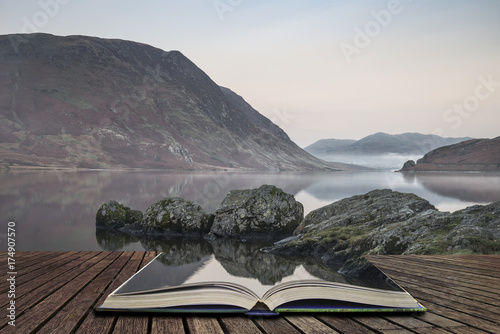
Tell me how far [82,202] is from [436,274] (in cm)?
3066

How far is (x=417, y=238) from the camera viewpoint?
9.70 m

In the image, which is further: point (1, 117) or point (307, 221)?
point (1, 117)

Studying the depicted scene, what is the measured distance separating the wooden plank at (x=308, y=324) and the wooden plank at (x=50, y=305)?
2280 mm

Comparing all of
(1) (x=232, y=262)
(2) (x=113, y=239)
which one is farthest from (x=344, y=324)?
(2) (x=113, y=239)

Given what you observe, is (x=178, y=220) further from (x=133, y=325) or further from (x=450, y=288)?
(x=133, y=325)

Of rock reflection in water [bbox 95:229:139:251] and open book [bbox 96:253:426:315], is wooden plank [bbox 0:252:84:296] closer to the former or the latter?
open book [bbox 96:253:426:315]

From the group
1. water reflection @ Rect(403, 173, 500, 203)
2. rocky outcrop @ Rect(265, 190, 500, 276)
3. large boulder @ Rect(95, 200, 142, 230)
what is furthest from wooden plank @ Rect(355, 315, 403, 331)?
water reflection @ Rect(403, 173, 500, 203)

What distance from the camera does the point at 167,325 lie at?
2.98 m

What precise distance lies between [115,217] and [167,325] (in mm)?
16461

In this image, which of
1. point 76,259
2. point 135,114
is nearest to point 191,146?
point 135,114

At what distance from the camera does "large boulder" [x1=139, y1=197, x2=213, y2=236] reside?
1595cm

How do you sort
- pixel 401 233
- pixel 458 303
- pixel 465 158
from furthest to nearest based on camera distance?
pixel 465 158
pixel 401 233
pixel 458 303

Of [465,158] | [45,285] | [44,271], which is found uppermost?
[465,158]

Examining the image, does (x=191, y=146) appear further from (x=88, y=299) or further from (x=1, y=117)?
(x=88, y=299)
